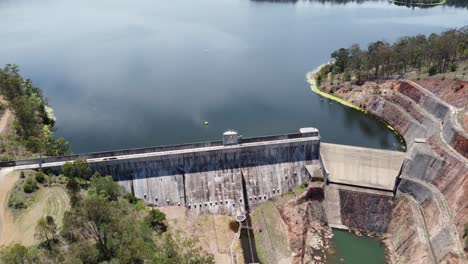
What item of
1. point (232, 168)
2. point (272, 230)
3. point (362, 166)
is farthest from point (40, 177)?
point (362, 166)

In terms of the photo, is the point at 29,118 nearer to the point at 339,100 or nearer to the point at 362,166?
the point at 362,166

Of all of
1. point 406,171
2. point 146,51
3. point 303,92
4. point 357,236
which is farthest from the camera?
point 146,51

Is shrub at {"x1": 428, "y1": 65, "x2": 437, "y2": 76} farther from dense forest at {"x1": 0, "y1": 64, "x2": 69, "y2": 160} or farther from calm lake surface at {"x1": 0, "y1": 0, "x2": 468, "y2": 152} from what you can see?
dense forest at {"x1": 0, "y1": 64, "x2": 69, "y2": 160}

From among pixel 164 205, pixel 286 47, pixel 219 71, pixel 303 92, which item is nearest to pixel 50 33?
pixel 219 71

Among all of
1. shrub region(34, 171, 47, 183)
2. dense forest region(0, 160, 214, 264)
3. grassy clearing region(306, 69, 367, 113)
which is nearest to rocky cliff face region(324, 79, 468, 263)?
grassy clearing region(306, 69, 367, 113)

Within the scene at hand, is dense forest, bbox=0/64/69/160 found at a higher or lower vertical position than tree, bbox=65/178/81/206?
higher

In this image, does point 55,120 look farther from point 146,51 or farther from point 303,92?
point 303,92
